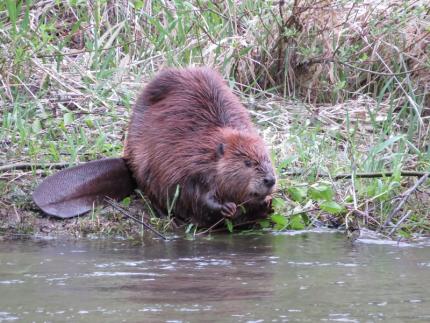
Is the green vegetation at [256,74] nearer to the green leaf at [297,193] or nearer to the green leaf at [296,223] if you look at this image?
the green leaf at [297,193]

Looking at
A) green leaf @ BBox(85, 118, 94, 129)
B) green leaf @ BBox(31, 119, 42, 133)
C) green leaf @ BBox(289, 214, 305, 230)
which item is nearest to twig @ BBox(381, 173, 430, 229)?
green leaf @ BBox(289, 214, 305, 230)

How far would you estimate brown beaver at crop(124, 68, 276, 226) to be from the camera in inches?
179

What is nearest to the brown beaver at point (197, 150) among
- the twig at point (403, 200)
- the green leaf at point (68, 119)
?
the twig at point (403, 200)

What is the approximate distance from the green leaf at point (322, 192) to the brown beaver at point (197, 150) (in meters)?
0.23

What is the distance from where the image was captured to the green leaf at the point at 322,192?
4.63m

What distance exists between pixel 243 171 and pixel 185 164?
27 cm

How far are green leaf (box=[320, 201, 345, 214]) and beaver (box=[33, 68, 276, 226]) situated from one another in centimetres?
24

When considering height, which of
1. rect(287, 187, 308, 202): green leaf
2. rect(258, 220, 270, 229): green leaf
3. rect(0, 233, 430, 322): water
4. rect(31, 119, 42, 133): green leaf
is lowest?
rect(0, 233, 430, 322): water

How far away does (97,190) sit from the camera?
15.6 feet

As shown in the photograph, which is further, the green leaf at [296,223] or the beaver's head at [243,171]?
the green leaf at [296,223]

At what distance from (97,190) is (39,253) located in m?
0.75

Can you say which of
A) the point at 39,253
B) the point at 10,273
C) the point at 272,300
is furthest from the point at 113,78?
the point at 272,300

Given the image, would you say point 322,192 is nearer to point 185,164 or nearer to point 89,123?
point 185,164

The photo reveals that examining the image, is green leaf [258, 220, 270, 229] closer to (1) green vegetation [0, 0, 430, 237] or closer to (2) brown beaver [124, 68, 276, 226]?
(2) brown beaver [124, 68, 276, 226]
